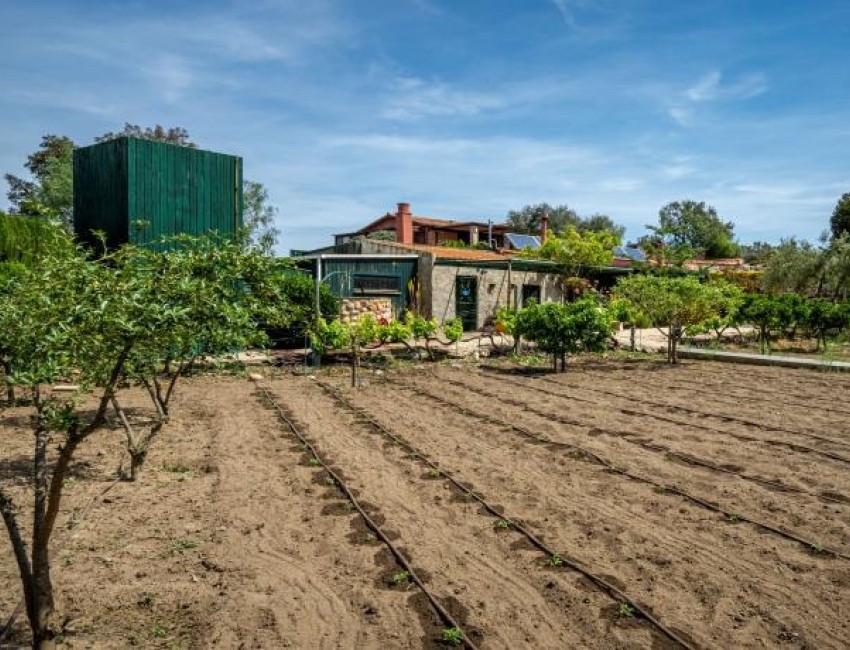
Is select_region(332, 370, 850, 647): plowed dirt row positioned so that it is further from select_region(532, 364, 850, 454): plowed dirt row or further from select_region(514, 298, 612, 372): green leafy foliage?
select_region(514, 298, 612, 372): green leafy foliage

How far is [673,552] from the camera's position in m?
5.61

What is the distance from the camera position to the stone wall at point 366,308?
19.3m

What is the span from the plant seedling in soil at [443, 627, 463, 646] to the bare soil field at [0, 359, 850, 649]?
0.22 feet

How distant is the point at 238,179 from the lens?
55.6 feet

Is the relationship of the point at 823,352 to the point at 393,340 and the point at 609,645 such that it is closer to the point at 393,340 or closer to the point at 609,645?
the point at 393,340

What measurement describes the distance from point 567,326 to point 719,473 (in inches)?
327

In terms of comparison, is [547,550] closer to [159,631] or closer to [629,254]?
[159,631]

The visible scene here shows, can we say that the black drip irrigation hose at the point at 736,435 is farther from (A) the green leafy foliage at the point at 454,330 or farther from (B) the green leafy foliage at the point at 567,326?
(A) the green leafy foliage at the point at 454,330

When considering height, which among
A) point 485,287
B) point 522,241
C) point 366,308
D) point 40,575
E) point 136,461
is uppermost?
point 522,241

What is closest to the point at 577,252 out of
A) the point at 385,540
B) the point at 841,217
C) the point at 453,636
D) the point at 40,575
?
the point at 385,540

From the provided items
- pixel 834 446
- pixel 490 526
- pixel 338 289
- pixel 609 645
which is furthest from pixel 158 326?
pixel 338 289

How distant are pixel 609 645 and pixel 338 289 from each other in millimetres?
16153

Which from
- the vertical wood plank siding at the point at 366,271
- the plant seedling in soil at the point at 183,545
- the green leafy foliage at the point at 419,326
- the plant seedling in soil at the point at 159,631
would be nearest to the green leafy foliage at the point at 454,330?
the green leafy foliage at the point at 419,326

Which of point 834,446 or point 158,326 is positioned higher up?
point 158,326
